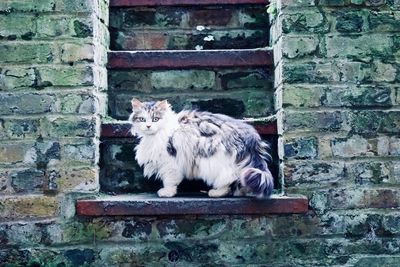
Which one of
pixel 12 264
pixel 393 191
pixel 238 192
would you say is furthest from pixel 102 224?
pixel 393 191

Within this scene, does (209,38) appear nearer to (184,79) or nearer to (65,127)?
(184,79)

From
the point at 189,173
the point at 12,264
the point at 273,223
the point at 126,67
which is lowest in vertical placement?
the point at 12,264

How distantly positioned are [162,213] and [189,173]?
0.29m

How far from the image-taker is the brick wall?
3.94 metres

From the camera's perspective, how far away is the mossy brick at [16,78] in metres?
3.94

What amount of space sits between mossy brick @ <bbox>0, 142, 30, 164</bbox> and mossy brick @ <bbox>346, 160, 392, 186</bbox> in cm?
195

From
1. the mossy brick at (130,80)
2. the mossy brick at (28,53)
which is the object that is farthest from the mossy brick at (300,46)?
the mossy brick at (28,53)

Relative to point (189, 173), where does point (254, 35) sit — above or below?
above

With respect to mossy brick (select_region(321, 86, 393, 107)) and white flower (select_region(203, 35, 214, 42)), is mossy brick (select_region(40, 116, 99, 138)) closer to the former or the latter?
white flower (select_region(203, 35, 214, 42))

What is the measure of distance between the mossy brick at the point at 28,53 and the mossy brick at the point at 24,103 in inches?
8.2

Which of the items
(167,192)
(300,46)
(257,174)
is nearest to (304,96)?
(300,46)

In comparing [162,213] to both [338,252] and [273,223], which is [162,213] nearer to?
[273,223]

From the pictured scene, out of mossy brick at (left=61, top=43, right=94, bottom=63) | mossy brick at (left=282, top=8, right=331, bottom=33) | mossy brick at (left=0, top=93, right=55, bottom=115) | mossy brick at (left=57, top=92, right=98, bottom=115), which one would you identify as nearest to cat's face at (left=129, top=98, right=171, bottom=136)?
mossy brick at (left=57, top=92, right=98, bottom=115)

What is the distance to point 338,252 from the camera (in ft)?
13.0
